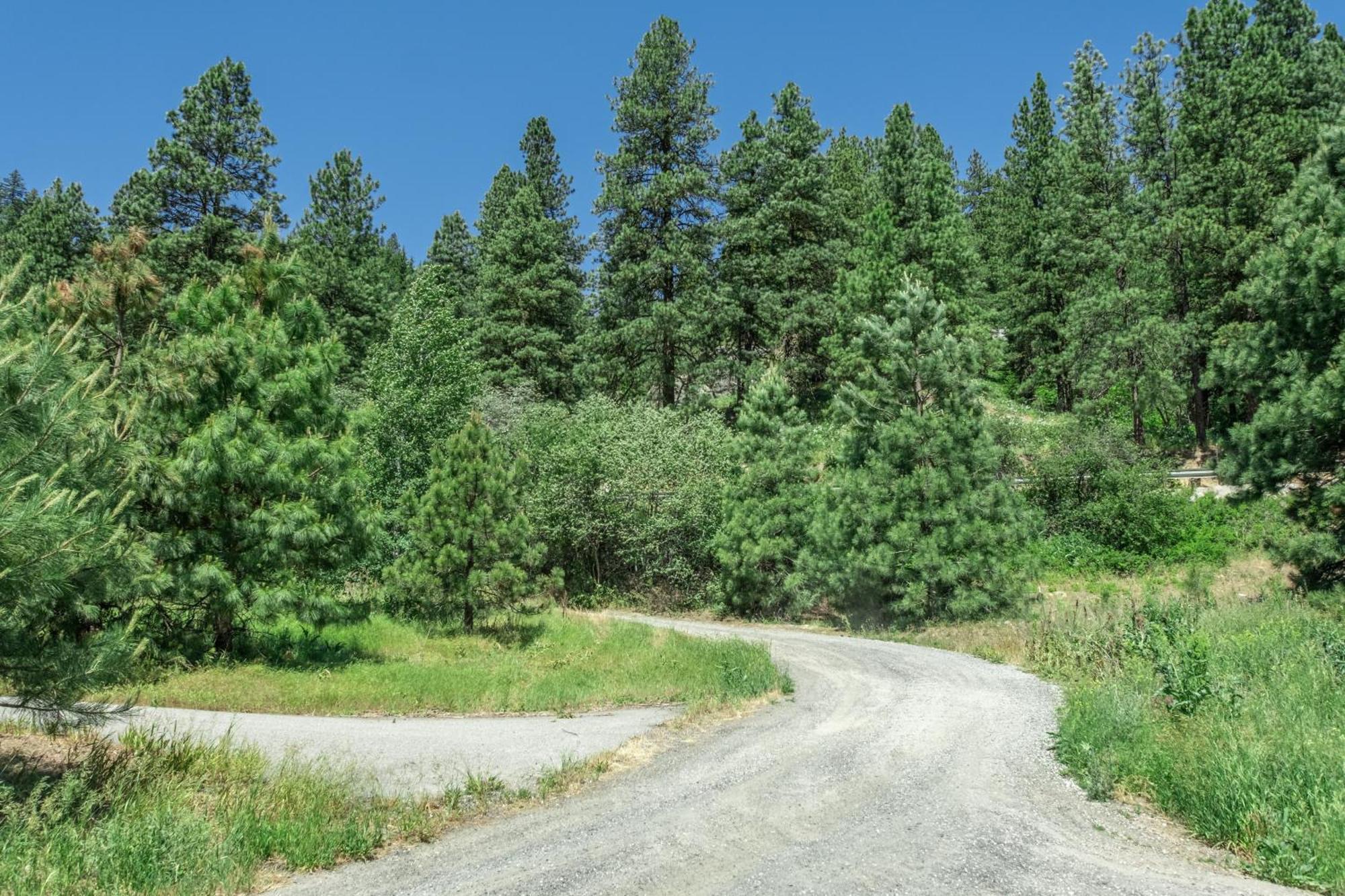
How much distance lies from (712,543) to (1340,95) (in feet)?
107

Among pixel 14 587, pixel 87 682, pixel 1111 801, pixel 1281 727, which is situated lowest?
pixel 1111 801

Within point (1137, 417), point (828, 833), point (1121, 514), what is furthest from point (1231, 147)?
point (828, 833)

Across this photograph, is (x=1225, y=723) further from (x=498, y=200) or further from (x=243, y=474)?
(x=498, y=200)

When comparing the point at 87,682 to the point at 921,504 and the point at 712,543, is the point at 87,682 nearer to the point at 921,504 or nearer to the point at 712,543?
the point at 921,504

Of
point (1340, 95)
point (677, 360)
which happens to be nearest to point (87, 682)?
point (677, 360)

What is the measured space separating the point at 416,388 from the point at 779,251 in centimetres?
1839

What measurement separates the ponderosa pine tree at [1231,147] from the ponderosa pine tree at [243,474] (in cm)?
3097

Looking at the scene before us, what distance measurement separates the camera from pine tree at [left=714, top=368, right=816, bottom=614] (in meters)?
23.4

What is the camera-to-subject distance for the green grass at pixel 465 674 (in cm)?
1150

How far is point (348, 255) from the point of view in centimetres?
4034

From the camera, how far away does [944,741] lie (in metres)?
8.53

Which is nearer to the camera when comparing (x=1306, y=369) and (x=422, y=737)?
(x=422, y=737)

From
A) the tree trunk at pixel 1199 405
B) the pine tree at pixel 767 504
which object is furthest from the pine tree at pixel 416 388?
the tree trunk at pixel 1199 405

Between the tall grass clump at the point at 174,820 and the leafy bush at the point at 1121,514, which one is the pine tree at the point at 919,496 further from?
the tall grass clump at the point at 174,820
